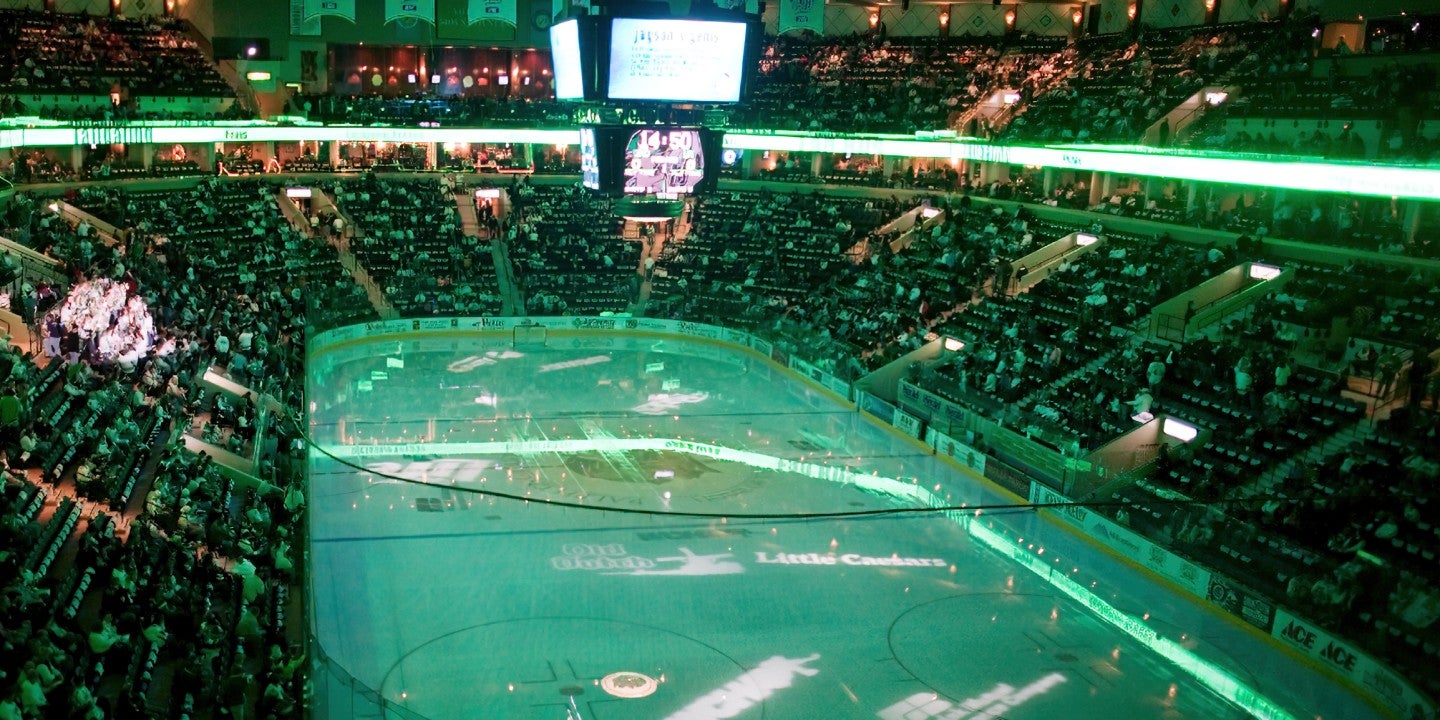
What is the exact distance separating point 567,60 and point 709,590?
9067 millimetres

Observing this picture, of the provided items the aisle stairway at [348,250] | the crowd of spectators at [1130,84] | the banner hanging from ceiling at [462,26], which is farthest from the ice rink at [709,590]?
the banner hanging from ceiling at [462,26]

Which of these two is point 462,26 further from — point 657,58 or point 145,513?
point 145,513

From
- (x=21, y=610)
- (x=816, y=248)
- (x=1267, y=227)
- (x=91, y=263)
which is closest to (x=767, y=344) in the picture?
(x=816, y=248)

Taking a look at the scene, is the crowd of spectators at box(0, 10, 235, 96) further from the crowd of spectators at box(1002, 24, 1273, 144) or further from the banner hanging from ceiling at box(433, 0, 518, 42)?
the crowd of spectators at box(1002, 24, 1273, 144)

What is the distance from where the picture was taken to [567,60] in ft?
63.6

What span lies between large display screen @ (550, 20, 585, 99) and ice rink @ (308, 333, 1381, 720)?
251 inches

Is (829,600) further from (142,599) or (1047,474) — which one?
(142,599)

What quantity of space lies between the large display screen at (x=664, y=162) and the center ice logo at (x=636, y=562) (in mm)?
6140

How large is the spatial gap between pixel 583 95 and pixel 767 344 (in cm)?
1444

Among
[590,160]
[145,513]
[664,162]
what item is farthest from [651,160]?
[145,513]

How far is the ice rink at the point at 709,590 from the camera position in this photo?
12.8 metres

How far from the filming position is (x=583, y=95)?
1859 centimetres

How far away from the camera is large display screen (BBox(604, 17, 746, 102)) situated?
18469 millimetres

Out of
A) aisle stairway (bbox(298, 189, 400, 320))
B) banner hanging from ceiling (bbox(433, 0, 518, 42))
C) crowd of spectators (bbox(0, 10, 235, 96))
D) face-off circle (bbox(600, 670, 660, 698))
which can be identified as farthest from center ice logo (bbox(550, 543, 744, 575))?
banner hanging from ceiling (bbox(433, 0, 518, 42))
